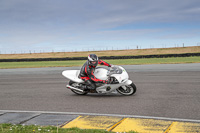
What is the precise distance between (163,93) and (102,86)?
2484 millimetres

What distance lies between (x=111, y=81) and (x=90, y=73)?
32.5 inches

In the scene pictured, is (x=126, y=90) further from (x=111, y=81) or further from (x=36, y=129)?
(x=36, y=129)

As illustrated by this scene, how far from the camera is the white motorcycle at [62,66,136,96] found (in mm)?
8977

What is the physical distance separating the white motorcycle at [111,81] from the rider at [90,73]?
0.15 metres

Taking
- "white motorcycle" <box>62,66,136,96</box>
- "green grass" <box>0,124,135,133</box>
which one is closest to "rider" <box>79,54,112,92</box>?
"white motorcycle" <box>62,66,136,96</box>

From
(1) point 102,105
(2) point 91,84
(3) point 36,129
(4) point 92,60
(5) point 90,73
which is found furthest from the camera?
(2) point 91,84

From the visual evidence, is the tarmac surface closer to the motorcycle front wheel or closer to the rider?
the motorcycle front wheel

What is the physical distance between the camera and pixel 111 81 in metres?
9.06

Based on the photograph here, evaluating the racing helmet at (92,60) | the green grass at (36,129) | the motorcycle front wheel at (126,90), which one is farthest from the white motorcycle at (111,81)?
the green grass at (36,129)

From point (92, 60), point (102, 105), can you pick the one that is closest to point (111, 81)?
point (92, 60)

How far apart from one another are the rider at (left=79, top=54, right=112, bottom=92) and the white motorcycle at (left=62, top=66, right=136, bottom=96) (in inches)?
5.8

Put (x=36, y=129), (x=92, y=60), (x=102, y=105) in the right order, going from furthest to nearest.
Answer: (x=92, y=60)
(x=102, y=105)
(x=36, y=129)

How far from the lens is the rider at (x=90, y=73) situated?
29.6 feet

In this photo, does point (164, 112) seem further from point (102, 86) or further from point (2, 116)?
point (2, 116)
